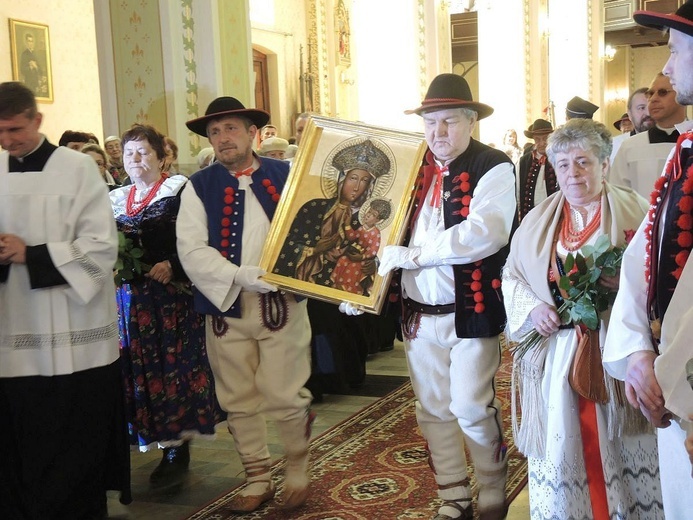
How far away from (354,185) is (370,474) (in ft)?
5.01

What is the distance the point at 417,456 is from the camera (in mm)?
4520

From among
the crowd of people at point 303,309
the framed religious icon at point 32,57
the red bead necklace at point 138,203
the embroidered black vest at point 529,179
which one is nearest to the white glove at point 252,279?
the crowd of people at point 303,309

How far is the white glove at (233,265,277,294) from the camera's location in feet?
11.8

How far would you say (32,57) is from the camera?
37.2 feet

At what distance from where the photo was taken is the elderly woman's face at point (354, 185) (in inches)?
143

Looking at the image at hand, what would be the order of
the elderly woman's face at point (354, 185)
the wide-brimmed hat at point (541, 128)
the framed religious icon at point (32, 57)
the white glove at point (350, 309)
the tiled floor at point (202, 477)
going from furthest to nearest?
the framed religious icon at point (32, 57)
the wide-brimmed hat at point (541, 128)
the tiled floor at point (202, 477)
the elderly woman's face at point (354, 185)
the white glove at point (350, 309)

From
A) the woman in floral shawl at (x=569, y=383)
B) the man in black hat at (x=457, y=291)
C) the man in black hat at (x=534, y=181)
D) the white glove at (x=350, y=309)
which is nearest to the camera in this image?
the woman in floral shawl at (x=569, y=383)

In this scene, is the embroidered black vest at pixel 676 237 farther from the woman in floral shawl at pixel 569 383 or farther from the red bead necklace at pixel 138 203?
Result: the red bead necklace at pixel 138 203

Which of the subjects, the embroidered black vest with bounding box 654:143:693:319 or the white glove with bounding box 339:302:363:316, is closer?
the embroidered black vest with bounding box 654:143:693:319

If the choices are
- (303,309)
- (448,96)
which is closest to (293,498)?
(303,309)

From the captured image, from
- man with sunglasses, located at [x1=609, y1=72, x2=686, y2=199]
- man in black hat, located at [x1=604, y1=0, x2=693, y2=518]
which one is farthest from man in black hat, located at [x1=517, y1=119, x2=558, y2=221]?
man in black hat, located at [x1=604, y1=0, x2=693, y2=518]

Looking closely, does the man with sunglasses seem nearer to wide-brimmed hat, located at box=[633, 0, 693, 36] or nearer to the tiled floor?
the tiled floor

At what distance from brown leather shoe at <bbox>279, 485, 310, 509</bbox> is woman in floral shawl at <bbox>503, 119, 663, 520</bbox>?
1.17 metres

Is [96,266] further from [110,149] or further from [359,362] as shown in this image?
[110,149]
